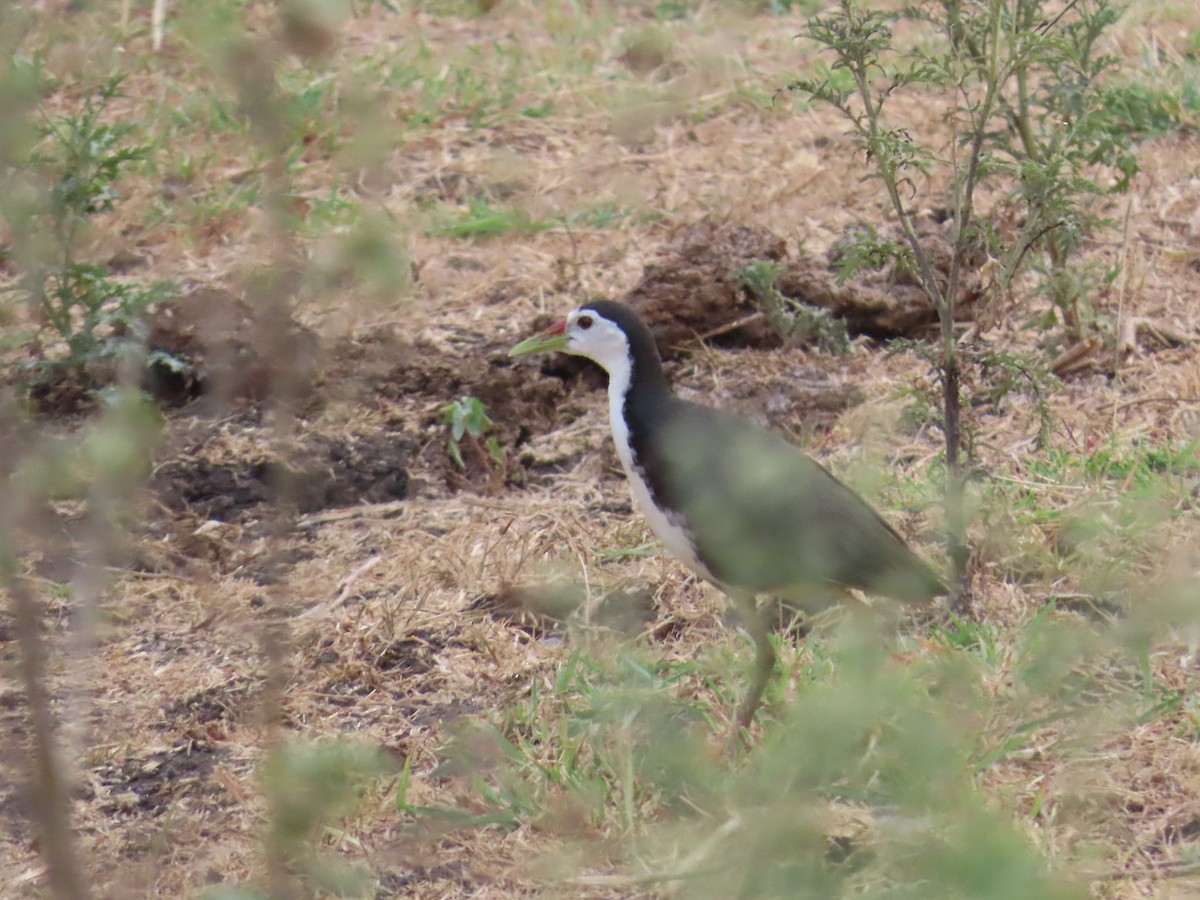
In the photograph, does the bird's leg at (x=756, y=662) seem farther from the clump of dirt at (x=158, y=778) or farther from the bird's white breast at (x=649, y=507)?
the clump of dirt at (x=158, y=778)

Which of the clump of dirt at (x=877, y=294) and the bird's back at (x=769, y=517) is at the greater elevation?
the bird's back at (x=769, y=517)

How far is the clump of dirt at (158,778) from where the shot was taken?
140 inches

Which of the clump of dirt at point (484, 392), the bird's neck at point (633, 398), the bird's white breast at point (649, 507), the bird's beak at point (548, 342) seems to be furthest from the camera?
the clump of dirt at point (484, 392)

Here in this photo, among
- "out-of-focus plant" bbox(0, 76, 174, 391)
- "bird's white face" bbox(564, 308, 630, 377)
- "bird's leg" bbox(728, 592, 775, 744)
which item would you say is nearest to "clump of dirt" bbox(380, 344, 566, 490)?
"bird's white face" bbox(564, 308, 630, 377)

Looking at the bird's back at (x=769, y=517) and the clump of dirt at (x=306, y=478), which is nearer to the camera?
the bird's back at (x=769, y=517)

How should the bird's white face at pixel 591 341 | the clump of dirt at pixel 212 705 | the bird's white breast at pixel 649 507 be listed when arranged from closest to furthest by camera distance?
the bird's white breast at pixel 649 507, the clump of dirt at pixel 212 705, the bird's white face at pixel 591 341

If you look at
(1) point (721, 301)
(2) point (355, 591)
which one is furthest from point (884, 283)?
(2) point (355, 591)

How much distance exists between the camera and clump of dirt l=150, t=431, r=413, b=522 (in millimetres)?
4988

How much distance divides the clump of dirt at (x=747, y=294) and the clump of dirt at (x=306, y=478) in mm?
1172

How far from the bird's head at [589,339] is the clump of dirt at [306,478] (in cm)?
73

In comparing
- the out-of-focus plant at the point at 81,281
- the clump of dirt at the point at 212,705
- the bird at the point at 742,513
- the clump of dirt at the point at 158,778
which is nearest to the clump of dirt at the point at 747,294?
the bird at the point at 742,513

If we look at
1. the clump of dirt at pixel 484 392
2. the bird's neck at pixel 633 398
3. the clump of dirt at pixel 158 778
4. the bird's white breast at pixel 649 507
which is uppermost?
the bird's neck at pixel 633 398

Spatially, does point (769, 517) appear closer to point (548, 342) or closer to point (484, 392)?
point (548, 342)

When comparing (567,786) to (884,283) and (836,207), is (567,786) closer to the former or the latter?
(884,283)
